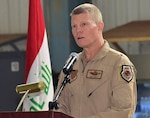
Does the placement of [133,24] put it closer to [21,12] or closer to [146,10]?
[146,10]

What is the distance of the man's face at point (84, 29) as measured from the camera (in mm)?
2107

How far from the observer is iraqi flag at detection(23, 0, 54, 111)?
3865 mm

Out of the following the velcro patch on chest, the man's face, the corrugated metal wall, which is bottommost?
the velcro patch on chest

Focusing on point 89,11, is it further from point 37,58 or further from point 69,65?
point 37,58

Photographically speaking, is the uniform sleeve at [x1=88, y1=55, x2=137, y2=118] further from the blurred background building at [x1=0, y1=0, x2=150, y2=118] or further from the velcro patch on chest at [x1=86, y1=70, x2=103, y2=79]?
the blurred background building at [x1=0, y1=0, x2=150, y2=118]

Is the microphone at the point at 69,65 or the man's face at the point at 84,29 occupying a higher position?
the man's face at the point at 84,29

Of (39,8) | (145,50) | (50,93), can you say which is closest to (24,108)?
(50,93)

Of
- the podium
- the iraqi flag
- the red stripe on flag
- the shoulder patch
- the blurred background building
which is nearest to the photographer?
the podium

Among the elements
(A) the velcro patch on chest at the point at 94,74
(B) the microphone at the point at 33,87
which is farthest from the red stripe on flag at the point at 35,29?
(B) the microphone at the point at 33,87

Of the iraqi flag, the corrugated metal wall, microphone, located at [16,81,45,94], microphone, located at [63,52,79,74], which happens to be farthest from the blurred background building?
microphone, located at [16,81,45,94]

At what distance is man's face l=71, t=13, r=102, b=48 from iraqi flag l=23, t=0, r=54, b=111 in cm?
176

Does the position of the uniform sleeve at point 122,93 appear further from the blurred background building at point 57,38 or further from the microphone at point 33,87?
the blurred background building at point 57,38

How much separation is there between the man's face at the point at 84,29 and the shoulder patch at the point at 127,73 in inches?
7.4

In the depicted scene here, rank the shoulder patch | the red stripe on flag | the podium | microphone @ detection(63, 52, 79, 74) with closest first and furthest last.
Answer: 1. the podium
2. microphone @ detection(63, 52, 79, 74)
3. the shoulder patch
4. the red stripe on flag
